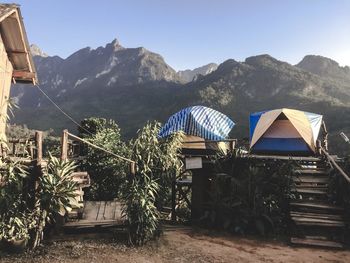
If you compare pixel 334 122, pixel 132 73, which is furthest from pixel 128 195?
pixel 132 73

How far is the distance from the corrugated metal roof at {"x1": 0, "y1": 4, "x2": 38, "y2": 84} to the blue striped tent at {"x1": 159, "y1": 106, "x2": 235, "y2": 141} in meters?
5.71

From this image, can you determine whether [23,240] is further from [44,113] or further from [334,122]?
[44,113]

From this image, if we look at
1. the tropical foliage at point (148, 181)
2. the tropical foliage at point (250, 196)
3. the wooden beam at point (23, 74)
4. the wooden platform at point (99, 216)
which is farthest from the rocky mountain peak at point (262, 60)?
the wooden platform at point (99, 216)

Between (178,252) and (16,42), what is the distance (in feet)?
28.6

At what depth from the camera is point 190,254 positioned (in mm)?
7930

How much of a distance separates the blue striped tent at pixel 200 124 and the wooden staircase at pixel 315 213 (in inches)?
181

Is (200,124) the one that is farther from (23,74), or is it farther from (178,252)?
(178,252)

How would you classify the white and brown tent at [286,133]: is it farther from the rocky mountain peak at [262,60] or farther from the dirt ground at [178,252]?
the rocky mountain peak at [262,60]

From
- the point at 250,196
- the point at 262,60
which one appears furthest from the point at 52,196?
the point at 262,60

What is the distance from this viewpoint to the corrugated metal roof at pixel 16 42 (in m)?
10.9

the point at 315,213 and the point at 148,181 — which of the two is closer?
the point at 148,181

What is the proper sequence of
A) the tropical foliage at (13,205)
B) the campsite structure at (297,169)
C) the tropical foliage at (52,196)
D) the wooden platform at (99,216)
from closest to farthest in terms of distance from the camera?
1. the tropical foliage at (13,205)
2. the tropical foliage at (52,196)
3. the wooden platform at (99,216)
4. the campsite structure at (297,169)

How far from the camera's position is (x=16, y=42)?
12.0 metres

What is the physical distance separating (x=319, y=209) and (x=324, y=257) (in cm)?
228
